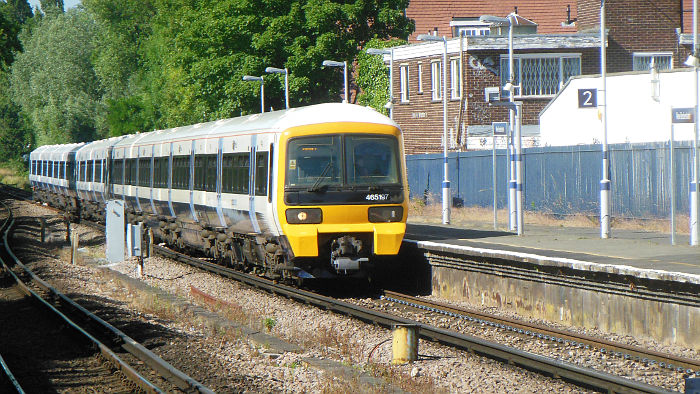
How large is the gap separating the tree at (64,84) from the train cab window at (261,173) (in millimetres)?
71237

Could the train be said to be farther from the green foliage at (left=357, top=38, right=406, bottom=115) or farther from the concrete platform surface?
the green foliage at (left=357, top=38, right=406, bottom=115)

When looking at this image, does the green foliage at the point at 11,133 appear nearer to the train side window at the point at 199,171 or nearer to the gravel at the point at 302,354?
the train side window at the point at 199,171

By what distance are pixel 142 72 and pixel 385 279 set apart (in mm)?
69694

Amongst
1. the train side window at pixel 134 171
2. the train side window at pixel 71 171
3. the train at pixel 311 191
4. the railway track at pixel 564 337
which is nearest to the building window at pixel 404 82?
the train side window at pixel 71 171

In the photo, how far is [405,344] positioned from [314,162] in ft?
20.2

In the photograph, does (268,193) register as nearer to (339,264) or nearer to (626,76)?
(339,264)

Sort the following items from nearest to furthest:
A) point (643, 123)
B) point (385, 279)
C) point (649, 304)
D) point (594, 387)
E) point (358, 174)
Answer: point (594, 387) < point (649, 304) < point (358, 174) < point (385, 279) < point (643, 123)

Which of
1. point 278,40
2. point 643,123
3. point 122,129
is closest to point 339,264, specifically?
point 643,123

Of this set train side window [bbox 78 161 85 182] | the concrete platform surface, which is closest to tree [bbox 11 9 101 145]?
train side window [bbox 78 161 85 182]

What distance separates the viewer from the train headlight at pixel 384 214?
1686 centimetres

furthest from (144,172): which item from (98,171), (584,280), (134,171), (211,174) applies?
(584,280)

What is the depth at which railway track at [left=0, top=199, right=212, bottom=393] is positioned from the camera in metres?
10.1

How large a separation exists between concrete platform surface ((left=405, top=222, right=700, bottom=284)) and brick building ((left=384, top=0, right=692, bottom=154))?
1387cm

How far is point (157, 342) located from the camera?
1278 cm
